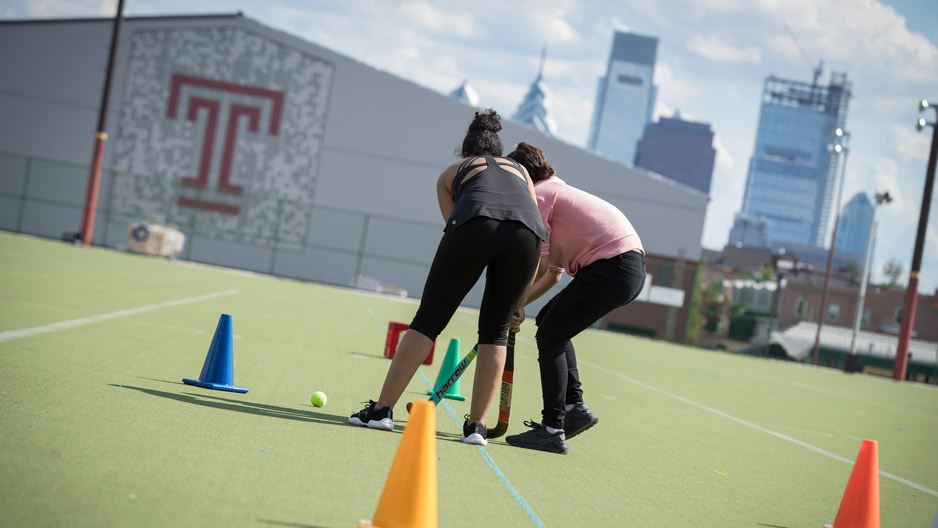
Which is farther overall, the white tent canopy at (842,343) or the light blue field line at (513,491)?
the white tent canopy at (842,343)

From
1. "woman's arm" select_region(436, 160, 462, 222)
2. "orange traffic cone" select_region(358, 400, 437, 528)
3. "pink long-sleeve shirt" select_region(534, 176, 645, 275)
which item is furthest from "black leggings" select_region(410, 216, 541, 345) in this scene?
"orange traffic cone" select_region(358, 400, 437, 528)

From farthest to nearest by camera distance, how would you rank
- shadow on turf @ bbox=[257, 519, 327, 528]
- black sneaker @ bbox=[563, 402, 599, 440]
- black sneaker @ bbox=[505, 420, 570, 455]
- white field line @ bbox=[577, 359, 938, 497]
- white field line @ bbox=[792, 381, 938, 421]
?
white field line @ bbox=[792, 381, 938, 421], white field line @ bbox=[577, 359, 938, 497], black sneaker @ bbox=[563, 402, 599, 440], black sneaker @ bbox=[505, 420, 570, 455], shadow on turf @ bbox=[257, 519, 327, 528]

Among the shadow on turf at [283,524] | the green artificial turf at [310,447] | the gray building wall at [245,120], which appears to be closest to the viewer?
the shadow on turf at [283,524]

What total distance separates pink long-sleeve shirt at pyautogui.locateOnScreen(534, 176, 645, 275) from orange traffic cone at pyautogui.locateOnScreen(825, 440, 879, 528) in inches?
67.1

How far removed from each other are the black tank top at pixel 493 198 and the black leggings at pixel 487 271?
0.04 m

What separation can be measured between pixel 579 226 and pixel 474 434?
134 centimetres

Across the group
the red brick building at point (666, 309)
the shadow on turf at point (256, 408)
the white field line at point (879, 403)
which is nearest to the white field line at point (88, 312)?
the shadow on turf at point (256, 408)

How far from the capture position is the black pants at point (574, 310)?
5238mm

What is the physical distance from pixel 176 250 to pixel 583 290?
1102 inches

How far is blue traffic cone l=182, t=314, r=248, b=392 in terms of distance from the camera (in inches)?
229

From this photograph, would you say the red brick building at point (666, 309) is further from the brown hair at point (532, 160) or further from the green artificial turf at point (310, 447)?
the brown hair at point (532, 160)

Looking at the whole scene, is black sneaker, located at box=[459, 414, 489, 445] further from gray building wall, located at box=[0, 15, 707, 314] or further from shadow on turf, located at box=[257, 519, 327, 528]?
gray building wall, located at box=[0, 15, 707, 314]

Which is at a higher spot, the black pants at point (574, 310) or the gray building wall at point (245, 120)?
the gray building wall at point (245, 120)

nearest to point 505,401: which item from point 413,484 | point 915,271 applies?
point 413,484
